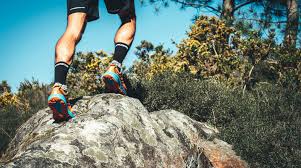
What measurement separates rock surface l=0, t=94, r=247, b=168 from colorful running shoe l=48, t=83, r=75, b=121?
7 centimetres

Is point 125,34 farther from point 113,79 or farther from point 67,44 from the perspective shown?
point 67,44

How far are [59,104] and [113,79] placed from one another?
0.57 meters

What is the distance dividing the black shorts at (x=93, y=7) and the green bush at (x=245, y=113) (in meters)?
1.56

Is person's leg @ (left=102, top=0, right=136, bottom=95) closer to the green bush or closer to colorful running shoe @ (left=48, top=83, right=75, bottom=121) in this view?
colorful running shoe @ (left=48, top=83, right=75, bottom=121)

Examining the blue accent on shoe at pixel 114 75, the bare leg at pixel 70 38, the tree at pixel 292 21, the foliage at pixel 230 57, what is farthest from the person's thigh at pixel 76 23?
the tree at pixel 292 21

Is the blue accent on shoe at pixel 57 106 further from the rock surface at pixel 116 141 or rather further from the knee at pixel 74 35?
the knee at pixel 74 35

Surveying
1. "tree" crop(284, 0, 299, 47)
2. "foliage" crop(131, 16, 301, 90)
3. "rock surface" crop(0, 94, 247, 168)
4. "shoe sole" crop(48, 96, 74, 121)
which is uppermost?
"tree" crop(284, 0, 299, 47)

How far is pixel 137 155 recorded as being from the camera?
235 cm

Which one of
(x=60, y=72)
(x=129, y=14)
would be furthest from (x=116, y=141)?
(x=129, y=14)

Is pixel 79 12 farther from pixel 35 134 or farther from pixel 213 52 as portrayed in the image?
pixel 213 52

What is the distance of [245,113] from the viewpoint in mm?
4191

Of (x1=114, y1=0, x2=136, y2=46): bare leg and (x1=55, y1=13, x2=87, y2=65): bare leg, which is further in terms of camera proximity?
(x1=114, y1=0, x2=136, y2=46): bare leg

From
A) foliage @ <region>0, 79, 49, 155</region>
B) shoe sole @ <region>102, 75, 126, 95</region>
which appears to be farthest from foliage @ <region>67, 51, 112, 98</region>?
shoe sole @ <region>102, 75, 126, 95</region>

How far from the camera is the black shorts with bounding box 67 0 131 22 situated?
8.86 feet
